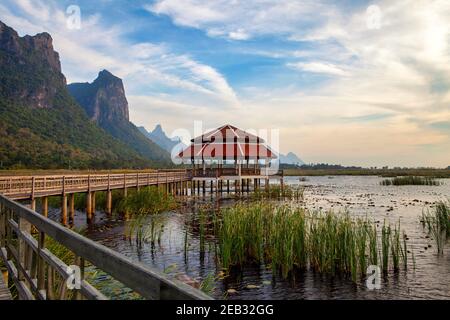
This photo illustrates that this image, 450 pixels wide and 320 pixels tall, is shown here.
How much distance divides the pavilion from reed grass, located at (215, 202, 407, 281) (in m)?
24.5

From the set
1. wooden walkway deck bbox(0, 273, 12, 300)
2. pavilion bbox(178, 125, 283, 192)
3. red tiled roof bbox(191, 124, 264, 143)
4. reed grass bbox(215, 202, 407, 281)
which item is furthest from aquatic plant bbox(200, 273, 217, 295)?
red tiled roof bbox(191, 124, 264, 143)

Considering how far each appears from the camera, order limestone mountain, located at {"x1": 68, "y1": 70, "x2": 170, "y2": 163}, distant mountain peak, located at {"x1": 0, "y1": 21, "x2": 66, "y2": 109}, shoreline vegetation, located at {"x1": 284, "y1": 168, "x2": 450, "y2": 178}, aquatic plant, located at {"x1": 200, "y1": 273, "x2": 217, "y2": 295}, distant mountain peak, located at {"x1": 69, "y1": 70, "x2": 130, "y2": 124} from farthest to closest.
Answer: distant mountain peak, located at {"x1": 69, "y1": 70, "x2": 130, "y2": 124}
limestone mountain, located at {"x1": 68, "y1": 70, "x2": 170, "y2": 163}
distant mountain peak, located at {"x1": 0, "y1": 21, "x2": 66, "y2": 109}
shoreline vegetation, located at {"x1": 284, "y1": 168, "x2": 450, "y2": 178}
aquatic plant, located at {"x1": 200, "y1": 273, "x2": 217, "y2": 295}

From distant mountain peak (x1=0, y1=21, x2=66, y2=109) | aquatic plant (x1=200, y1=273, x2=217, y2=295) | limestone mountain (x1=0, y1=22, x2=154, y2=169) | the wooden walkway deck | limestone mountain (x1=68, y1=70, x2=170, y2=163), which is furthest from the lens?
limestone mountain (x1=68, y1=70, x2=170, y2=163)

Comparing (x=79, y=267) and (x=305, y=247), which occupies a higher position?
(x=79, y=267)

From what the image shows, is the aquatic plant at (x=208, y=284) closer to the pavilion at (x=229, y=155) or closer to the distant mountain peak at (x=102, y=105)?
the pavilion at (x=229, y=155)

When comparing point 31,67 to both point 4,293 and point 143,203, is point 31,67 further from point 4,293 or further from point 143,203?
point 4,293

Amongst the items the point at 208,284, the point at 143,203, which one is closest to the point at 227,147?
the point at 143,203

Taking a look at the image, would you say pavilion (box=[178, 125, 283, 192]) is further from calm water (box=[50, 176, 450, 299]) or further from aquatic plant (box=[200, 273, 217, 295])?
aquatic plant (box=[200, 273, 217, 295])

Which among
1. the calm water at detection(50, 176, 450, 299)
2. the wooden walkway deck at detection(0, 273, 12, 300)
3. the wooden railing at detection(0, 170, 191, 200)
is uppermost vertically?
the wooden railing at detection(0, 170, 191, 200)

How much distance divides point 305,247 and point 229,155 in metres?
26.4

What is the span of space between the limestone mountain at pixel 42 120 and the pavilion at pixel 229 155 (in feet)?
98.6

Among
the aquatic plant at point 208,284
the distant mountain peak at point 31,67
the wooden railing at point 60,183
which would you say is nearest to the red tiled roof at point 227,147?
the wooden railing at point 60,183

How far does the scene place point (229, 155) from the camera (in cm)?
3634

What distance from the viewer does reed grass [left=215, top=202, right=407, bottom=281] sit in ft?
30.3
